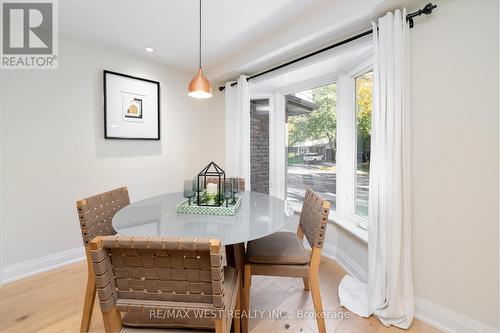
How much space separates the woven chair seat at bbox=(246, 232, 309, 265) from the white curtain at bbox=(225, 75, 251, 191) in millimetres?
1275

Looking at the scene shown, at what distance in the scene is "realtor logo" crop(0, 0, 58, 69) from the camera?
1.79 m

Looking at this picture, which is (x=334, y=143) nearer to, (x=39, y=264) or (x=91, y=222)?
(x=91, y=222)

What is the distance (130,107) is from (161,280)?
2.35m

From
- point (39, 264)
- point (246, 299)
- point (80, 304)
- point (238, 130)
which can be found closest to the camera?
point (246, 299)

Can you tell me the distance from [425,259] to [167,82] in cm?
322

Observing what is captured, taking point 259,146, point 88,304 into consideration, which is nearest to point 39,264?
point 88,304

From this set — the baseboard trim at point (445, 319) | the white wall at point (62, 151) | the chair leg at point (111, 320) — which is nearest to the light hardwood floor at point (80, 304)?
the baseboard trim at point (445, 319)

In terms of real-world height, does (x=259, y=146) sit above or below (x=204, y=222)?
above

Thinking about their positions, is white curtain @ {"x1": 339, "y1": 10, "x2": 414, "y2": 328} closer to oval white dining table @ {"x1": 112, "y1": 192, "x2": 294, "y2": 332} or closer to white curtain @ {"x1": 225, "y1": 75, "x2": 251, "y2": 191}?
oval white dining table @ {"x1": 112, "y1": 192, "x2": 294, "y2": 332}

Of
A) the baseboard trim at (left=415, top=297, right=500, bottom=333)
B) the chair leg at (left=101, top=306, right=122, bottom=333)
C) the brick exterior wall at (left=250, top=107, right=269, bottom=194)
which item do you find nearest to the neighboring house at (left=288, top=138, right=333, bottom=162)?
the brick exterior wall at (left=250, top=107, right=269, bottom=194)

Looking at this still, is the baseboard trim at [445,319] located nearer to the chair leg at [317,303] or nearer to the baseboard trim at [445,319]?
the baseboard trim at [445,319]

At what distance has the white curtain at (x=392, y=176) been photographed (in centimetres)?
149

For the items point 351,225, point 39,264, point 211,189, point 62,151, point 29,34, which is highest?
point 29,34

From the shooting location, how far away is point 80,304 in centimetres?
167
